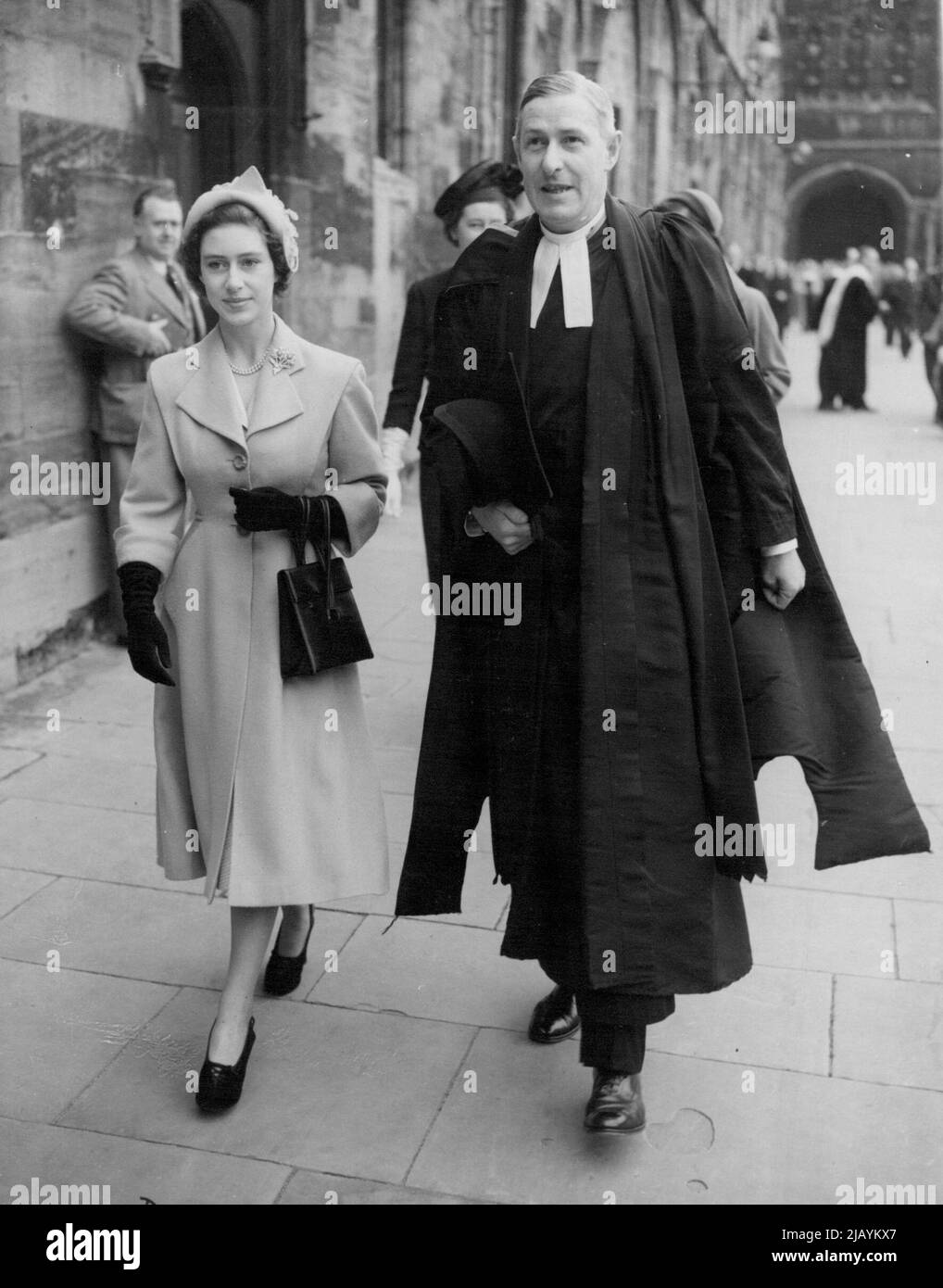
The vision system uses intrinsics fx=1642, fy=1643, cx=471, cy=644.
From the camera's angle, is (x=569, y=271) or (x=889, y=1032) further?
(x=889, y=1032)

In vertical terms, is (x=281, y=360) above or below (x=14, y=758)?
above

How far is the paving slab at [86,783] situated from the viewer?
5371 millimetres

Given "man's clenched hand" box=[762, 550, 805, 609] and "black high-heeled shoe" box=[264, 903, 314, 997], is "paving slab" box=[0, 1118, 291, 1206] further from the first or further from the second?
"man's clenched hand" box=[762, 550, 805, 609]

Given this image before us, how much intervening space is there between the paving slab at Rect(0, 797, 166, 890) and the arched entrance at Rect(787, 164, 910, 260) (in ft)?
173

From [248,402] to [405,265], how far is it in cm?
976

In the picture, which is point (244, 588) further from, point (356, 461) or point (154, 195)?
point (154, 195)

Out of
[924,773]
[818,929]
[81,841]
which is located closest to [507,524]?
[818,929]

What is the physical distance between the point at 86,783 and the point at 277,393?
7.99ft

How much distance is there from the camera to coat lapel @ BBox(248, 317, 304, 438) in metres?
3.49

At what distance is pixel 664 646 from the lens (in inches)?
128

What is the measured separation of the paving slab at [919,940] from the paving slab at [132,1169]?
5.86ft

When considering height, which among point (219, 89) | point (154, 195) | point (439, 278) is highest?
point (219, 89)

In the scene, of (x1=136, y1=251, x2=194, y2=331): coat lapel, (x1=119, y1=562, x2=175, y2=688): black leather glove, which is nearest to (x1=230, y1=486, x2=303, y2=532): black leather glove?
(x1=119, y1=562, x2=175, y2=688): black leather glove
